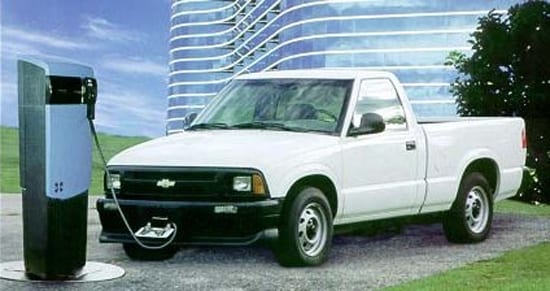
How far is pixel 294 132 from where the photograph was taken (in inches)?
362

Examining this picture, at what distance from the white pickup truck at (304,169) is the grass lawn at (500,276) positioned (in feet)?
3.30

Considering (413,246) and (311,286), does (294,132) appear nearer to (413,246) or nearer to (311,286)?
(311,286)

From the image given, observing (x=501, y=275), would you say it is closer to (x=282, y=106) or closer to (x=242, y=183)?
(x=242, y=183)

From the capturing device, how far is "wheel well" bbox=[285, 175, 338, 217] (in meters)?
8.58

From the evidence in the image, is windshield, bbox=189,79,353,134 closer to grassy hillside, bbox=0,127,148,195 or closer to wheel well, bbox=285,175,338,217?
wheel well, bbox=285,175,338,217

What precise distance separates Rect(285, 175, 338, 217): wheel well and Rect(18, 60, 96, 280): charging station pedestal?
→ 1.74 m

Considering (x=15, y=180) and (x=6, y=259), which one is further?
(x=15, y=180)

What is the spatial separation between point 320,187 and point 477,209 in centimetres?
271

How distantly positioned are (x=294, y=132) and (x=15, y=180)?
1347cm

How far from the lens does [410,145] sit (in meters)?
10.1

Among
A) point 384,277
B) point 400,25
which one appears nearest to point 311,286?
point 384,277

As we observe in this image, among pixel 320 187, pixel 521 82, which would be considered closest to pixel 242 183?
pixel 320 187

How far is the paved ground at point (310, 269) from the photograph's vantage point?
811 cm

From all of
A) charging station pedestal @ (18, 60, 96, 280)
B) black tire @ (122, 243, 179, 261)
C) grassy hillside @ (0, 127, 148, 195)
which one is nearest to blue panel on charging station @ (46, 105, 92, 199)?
charging station pedestal @ (18, 60, 96, 280)
